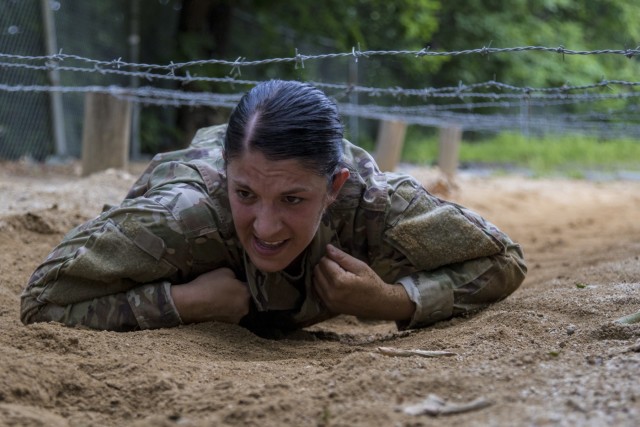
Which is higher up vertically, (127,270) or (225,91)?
(225,91)

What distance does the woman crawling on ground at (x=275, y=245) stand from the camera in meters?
2.83

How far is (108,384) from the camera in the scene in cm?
236

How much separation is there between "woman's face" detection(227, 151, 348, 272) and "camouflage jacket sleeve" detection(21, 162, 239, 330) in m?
0.25

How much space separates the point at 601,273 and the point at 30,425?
2.83 meters

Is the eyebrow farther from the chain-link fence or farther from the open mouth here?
the chain-link fence

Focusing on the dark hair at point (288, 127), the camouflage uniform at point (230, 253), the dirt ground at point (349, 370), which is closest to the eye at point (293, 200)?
the dark hair at point (288, 127)

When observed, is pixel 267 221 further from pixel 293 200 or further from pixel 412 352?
pixel 412 352

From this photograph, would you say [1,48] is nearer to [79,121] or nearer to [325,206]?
[79,121]

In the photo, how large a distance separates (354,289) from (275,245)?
428 mm

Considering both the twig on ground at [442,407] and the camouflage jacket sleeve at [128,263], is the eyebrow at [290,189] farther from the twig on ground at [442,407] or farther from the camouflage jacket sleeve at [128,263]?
the twig on ground at [442,407]

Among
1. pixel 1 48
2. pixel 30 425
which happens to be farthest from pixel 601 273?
pixel 1 48

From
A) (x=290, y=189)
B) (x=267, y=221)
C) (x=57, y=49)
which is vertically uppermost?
(x=57, y=49)

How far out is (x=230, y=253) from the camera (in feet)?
10.6

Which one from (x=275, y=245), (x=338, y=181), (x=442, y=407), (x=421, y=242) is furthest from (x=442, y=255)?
(x=442, y=407)
